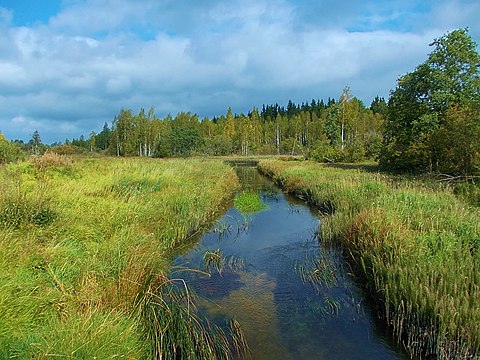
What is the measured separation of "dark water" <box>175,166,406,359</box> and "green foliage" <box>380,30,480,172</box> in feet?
58.2

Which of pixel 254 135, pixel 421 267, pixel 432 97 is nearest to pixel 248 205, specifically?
pixel 421 267

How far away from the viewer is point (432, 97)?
26.8 m

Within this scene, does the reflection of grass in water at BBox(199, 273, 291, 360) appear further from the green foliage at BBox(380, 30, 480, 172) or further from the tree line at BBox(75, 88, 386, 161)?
the tree line at BBox(75, 88, 386, 161)

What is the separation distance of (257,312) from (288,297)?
1.01m

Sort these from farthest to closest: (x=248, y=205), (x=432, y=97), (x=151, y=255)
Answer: (x=432, y=97) < (x=248, y=205) < (x=151, y=255)

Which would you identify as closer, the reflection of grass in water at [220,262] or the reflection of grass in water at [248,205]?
the reflection of grass in water at [220,262]

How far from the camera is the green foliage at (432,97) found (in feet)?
85.4

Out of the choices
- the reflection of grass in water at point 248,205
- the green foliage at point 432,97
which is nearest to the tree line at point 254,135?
the green foliage at point 432,97

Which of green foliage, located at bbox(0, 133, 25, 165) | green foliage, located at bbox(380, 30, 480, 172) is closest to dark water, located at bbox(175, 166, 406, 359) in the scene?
green foliage, located at bbox(380, 30, 480, 172)

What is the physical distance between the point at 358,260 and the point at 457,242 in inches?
88.4

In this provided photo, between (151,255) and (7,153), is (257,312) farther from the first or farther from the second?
(7,153)

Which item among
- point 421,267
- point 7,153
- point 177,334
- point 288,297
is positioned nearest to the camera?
point 177,334

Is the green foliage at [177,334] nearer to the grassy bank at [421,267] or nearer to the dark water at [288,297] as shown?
the dark water at [288,297]

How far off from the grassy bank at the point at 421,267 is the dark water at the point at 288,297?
18.5 inches
